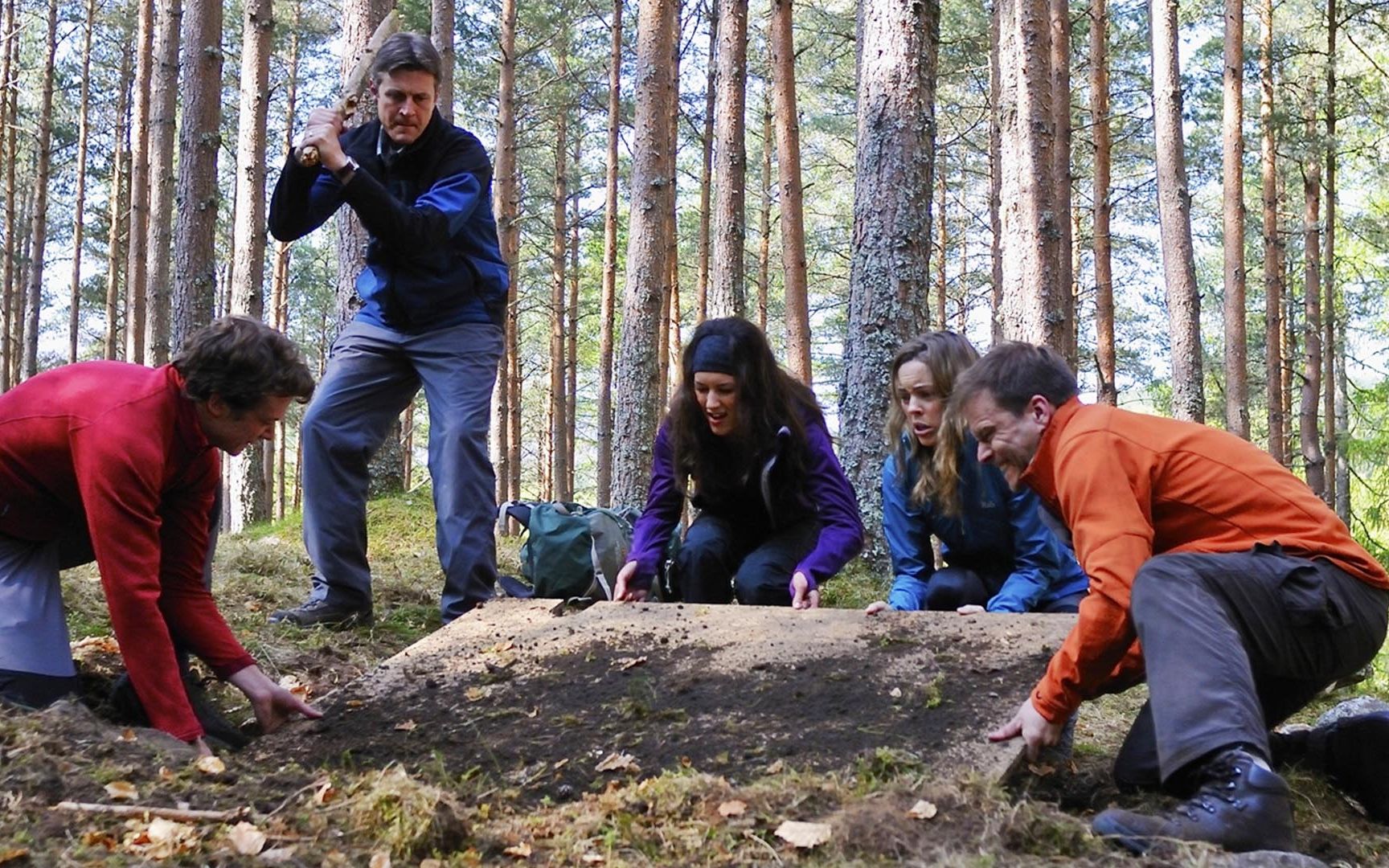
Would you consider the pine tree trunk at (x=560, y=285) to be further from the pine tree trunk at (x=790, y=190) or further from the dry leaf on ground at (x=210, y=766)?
the dry leaf on ground at (x=210, y=766)

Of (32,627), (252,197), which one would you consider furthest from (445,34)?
(32,627)

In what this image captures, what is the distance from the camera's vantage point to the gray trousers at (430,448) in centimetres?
437

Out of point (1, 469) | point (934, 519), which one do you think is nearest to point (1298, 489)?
point (934, 519)

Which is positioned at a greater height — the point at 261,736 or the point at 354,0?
the point at 354,0

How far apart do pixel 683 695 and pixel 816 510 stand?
52.8 inches

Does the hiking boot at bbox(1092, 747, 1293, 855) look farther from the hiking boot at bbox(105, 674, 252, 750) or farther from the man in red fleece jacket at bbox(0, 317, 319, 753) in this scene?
the hiking boot at bbox(105, 674, 252, 750)

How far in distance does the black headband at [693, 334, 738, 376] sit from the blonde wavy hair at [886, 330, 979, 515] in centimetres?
61

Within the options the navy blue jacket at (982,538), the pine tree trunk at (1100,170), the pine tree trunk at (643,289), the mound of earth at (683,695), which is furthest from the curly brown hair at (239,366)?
the pine tree trunk at (1100,170)

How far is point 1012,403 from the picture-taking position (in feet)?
8.97

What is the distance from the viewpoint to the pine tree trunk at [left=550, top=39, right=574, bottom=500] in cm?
1958

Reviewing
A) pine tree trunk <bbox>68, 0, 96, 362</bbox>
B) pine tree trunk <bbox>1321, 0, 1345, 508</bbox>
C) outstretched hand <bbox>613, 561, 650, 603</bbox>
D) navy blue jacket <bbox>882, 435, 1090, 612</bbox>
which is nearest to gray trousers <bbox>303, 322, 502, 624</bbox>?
outstretched hand <bbox>613, 561, 650, 603</bbox>

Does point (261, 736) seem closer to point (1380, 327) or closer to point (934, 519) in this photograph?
point (934, 519)

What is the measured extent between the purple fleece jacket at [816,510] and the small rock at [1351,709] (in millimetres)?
1624

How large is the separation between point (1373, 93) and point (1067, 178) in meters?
6.20
